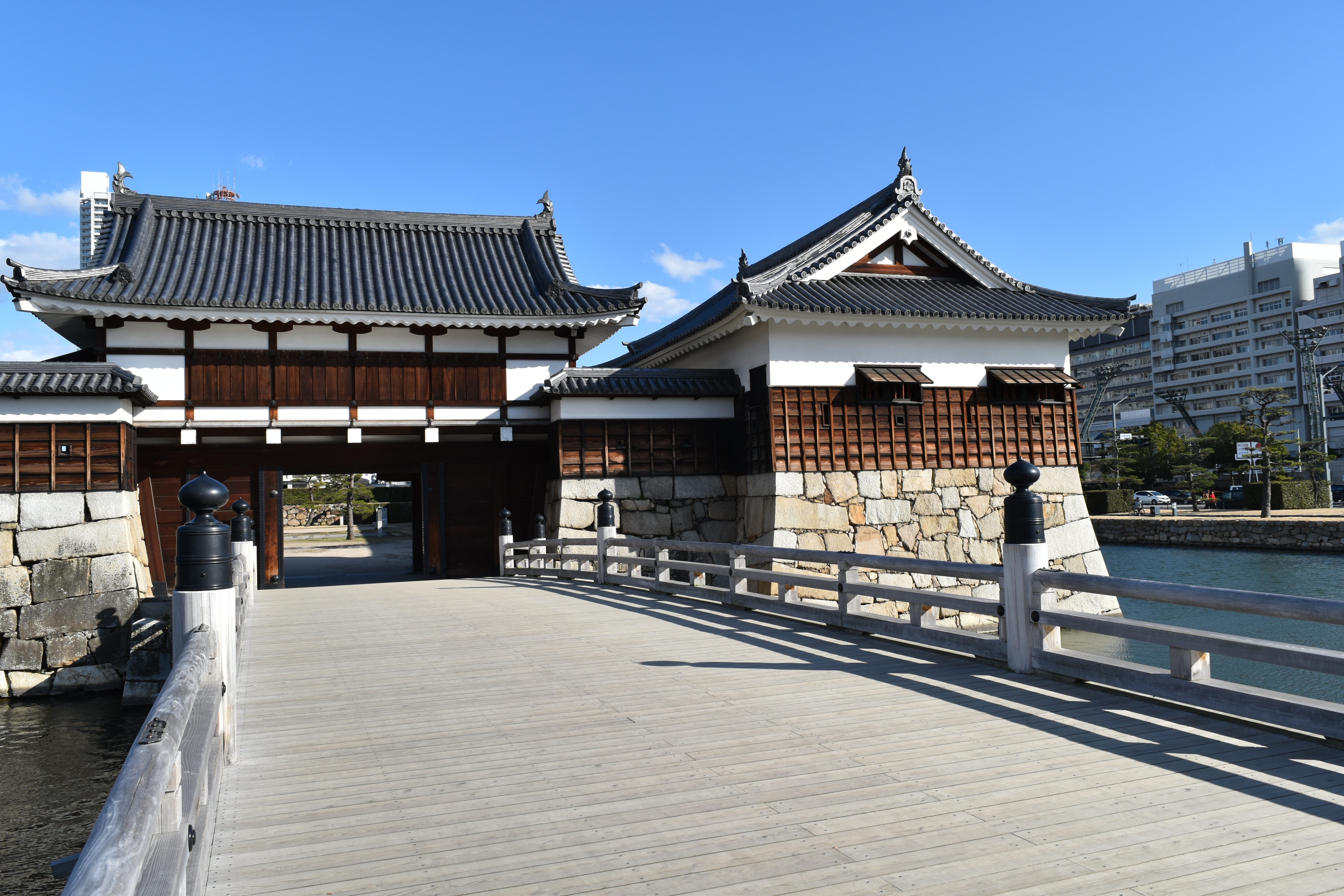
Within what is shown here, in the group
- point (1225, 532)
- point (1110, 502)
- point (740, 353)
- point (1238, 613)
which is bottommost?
point (1225, 532)

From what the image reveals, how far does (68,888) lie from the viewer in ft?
5.75

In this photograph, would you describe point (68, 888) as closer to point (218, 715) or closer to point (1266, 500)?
point (218, 715)

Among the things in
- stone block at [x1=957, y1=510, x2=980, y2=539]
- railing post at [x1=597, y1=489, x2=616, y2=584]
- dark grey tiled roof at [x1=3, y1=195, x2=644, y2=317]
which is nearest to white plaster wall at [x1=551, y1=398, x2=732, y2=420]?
dark grey tiled roof at [x1=3, y1=195, x2=644, y2=317]

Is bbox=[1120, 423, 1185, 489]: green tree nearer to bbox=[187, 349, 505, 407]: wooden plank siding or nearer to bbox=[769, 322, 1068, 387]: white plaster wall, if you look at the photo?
bbox=[769, 322, 1068, 387]: white plaster wall

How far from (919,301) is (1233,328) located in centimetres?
7152

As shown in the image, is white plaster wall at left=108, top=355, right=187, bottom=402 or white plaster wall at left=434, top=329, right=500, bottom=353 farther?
white plaster wall at left=434, top=329, right=500, bottom=353

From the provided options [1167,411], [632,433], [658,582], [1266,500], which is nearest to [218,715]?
[658,582]

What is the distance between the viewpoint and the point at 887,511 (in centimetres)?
1750

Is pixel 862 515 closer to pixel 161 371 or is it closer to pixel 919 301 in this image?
pixel 919 301

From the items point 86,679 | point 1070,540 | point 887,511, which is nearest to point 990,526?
point 1070,540

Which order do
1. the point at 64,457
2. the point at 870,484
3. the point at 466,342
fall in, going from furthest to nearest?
the point at 466,342 < the point at 870,484 < the point at 64,457

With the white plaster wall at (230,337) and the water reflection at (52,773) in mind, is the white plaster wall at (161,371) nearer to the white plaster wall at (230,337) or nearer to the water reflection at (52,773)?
the white plaster wall at (230,337)

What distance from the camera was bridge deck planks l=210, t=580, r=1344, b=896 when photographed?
330 cm

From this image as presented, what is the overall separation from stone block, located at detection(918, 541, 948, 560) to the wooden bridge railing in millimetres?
7767
